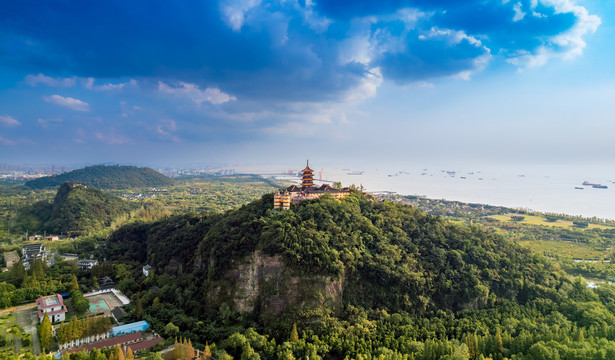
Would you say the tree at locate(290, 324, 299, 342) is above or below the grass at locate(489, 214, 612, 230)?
below

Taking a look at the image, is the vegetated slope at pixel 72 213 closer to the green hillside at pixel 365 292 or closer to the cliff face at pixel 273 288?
the green hillside at pixel 365 292

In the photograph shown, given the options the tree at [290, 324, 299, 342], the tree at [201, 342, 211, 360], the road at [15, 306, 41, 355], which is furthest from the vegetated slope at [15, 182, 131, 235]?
the tree at [290, 324, 299, 342]

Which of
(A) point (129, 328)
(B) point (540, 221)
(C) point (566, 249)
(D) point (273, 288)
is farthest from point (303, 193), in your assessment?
(B) point (540, 221)

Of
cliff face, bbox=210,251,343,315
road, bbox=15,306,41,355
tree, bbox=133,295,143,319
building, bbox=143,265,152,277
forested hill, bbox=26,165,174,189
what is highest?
forested hill, bbox=26,165,174,189

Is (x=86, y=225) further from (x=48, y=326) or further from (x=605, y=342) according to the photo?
(x=605, y=342)

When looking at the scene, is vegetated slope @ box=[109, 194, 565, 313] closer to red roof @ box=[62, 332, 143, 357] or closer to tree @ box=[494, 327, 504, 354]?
tree @ box=[494, 327, 504, 354]

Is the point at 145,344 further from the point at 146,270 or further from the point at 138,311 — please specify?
the point at 146,270

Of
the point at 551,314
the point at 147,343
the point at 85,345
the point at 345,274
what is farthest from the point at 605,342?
the point at 85,345

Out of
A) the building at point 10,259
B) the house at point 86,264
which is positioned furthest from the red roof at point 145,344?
the building at point 10,259
